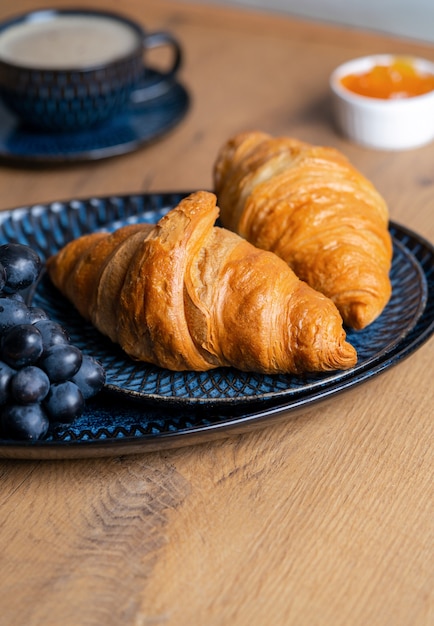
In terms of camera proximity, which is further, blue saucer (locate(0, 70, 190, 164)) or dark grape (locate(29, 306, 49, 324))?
blue saucer (locate(0, 70, 190, 164))

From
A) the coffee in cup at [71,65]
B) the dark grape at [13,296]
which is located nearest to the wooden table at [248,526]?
the dark grape at [13,296]

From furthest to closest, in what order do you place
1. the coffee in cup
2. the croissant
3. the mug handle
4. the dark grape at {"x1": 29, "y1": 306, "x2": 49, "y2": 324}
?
the mug handle < the coffee in cup < the croissant < the dark grape at {"x1": 29, "y1": 306, "x2": 49, "y2": 324}

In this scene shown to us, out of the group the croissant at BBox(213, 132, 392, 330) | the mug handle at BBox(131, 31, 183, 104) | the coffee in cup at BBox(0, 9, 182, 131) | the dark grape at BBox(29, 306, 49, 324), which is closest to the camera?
the dark grape at BBox(29, 306, 49, 324)

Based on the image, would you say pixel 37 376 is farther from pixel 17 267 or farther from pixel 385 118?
pixel 385 118

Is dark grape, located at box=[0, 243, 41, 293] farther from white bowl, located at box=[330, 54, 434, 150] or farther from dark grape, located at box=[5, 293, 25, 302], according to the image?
white bowl, located at box=[330, 54, 434, 150]

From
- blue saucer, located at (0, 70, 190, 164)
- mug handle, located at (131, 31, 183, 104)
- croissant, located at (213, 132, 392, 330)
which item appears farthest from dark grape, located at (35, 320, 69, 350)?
mug handle, located at (131, 31, 183, 104)

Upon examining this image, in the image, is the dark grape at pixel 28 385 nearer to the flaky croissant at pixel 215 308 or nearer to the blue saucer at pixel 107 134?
the flaky croissant at pixel 215 308

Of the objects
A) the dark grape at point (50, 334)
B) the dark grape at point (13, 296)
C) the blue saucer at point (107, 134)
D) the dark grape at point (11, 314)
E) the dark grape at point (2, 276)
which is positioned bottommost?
the blue saucer at point (107, 134)

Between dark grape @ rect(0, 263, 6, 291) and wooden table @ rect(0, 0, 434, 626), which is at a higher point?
dark grape @ rect(0, 263, 6, 291)
